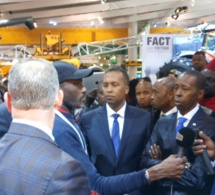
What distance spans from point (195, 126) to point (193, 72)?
0.49 metres

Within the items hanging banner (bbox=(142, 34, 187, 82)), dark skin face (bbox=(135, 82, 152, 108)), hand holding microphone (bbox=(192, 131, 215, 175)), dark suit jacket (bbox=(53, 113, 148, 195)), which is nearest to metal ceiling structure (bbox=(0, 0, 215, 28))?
hanging banner (bbox=(142, 34, 187, 82))

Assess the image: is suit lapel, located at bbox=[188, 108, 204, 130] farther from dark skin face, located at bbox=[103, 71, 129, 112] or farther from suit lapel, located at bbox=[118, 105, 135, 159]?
dark skin face, located at bbox=[103, 71, 129, 112]

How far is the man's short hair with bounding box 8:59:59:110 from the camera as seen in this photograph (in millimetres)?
1202

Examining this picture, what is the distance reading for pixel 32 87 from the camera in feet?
3.94

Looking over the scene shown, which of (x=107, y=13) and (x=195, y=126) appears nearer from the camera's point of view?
(x=195, y=126)

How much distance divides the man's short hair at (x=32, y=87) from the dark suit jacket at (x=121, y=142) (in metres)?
1.36

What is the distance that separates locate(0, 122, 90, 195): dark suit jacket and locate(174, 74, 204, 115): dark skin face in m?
1.47

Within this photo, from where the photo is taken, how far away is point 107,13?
17281mm

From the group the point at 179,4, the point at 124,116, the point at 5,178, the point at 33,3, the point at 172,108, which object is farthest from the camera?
the point at 179,4

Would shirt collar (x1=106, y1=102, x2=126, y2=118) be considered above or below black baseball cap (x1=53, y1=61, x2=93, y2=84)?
below

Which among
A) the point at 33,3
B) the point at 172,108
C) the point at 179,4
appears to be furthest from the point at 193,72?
the point at 179,4

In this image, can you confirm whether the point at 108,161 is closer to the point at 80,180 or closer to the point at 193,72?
the point at 193,72

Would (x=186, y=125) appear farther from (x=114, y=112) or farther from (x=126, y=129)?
(x=114, y=112)

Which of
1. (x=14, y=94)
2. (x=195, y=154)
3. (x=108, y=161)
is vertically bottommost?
(x=108, y=161)
